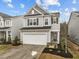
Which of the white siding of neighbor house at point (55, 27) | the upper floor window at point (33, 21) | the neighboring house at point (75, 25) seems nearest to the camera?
the neighboring house at point (75, 25)

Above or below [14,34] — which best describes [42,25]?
above

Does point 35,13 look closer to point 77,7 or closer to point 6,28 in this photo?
point 6,28

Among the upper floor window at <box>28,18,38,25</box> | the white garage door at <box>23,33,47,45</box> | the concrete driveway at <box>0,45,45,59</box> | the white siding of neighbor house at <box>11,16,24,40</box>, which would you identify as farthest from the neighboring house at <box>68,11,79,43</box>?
the white siding of neighbor house at <box>11,16,24,40</box>

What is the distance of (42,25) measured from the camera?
23.5 metres

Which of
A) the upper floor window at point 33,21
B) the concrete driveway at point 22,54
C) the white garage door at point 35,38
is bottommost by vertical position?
the concrete driveway at point 22,54

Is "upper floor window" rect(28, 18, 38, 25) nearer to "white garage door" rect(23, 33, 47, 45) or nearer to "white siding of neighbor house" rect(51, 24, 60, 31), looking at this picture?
"white garage door" rect(23, 33, 47, 45)

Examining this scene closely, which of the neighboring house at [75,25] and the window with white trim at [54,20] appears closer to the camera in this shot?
the neighboring house at [75,25]

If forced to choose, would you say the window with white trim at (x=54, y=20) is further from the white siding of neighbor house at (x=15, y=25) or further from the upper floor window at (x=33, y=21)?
the white siding of neighbor house at (x=15, y=25)

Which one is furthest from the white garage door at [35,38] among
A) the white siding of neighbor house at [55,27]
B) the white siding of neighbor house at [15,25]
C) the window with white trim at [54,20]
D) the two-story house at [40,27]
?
the white siding of neighbor house at [15,25]

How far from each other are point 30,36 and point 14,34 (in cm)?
479

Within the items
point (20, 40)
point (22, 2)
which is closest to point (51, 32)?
point (20, 40)

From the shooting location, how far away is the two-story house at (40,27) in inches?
861

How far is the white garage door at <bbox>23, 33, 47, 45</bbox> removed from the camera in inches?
862

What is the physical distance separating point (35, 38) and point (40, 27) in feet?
7.82
